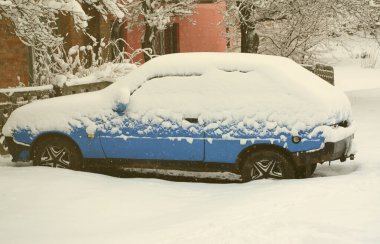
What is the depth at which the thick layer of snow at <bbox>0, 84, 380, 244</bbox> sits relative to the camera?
17.2ft

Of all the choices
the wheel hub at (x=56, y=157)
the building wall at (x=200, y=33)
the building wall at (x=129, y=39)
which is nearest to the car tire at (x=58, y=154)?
the wheel hub at (x=56, y=157)

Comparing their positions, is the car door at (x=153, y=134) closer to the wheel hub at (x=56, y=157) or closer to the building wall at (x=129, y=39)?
the wheel hub at (x=56, y=157)

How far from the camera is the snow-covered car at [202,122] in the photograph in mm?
7605

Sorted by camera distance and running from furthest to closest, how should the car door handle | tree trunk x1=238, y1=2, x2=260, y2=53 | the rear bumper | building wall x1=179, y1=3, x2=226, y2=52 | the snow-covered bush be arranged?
1. the snow-covered bush
2. building wall x1=179, y1=3, x2=226, y2=52
3. tree trunk x1=238, y1=2, x2=260, y2=53
4. the car door handle
5. the rear bumper

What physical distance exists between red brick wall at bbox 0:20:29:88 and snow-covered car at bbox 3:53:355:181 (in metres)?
6.83

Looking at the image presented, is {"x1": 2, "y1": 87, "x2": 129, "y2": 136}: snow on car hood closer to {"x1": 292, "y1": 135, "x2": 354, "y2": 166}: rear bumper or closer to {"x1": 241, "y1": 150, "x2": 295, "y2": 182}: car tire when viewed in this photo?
{"x1": 241, "y1": 150, "x2": 295, "y2": 182}: car tire

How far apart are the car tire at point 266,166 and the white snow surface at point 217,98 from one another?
34cm

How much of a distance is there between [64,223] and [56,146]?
272 cm

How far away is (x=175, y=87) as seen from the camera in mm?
8047

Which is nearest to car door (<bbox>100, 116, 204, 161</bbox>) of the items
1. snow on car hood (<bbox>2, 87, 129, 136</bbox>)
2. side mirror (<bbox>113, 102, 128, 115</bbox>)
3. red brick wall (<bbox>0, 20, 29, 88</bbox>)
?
side mirror (<bbox>113, 102, 128, 115</bbox>)

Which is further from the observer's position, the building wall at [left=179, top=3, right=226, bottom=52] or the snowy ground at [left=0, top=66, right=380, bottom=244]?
the building wall at [left=179, top=3, right=226, bottom=52]

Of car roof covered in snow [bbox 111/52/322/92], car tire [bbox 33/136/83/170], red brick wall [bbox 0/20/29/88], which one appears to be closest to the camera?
car roof covered in snow [bbox 111/52/322/92]

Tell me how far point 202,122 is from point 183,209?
158cm

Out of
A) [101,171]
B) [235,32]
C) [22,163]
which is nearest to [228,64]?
[101,171]
